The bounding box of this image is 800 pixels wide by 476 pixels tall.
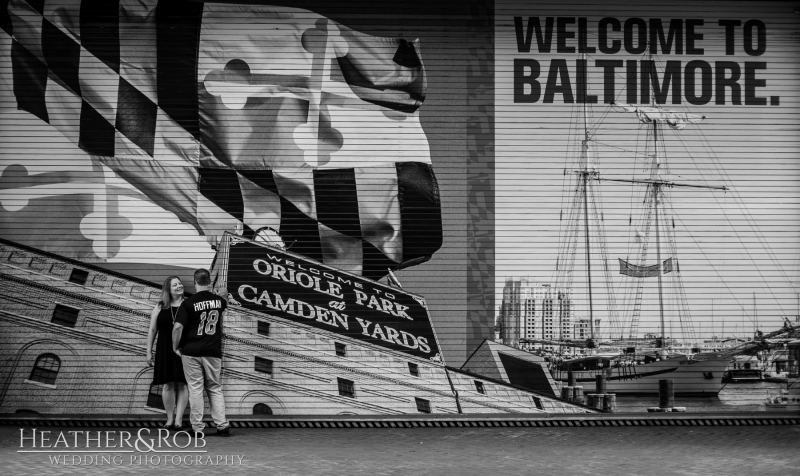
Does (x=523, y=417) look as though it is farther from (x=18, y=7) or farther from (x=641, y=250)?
(x=18, y=7)

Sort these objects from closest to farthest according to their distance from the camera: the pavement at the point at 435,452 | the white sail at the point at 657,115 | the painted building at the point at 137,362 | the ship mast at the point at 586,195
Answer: the pavement at the point at 435,452, the painted building at the point at 137,362, the ship mast at the point at 586,195, the white sail at the point at 657,115

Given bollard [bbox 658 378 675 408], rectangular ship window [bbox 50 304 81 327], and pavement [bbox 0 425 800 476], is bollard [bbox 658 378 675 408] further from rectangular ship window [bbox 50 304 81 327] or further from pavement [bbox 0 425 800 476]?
rectangular ship window [bbox 50 304 81 327]

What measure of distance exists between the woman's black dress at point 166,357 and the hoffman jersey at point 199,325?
1.17 feet

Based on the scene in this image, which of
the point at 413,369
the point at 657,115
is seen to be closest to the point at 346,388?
the point at 413,369

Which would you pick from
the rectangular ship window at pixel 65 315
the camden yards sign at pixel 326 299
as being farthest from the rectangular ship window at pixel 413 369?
the rectangular ship window at pixel 65 315

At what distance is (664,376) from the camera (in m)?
10.7

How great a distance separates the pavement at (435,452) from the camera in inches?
312

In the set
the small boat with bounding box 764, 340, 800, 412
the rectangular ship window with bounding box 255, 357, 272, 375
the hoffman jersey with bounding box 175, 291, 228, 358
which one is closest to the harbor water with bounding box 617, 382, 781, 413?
the small boat with bounding box 764, 340, 800, 412

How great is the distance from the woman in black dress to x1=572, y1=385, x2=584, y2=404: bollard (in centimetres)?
452

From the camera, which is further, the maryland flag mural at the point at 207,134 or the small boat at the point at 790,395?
the small boat at the point at 790,395

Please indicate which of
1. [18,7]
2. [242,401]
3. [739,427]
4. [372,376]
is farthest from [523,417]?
[18,7]

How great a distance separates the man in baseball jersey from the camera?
9.44m

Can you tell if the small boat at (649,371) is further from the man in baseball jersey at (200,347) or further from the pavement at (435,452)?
the man in baseball jersey at (200,347)

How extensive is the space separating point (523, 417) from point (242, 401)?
3.30 metres
